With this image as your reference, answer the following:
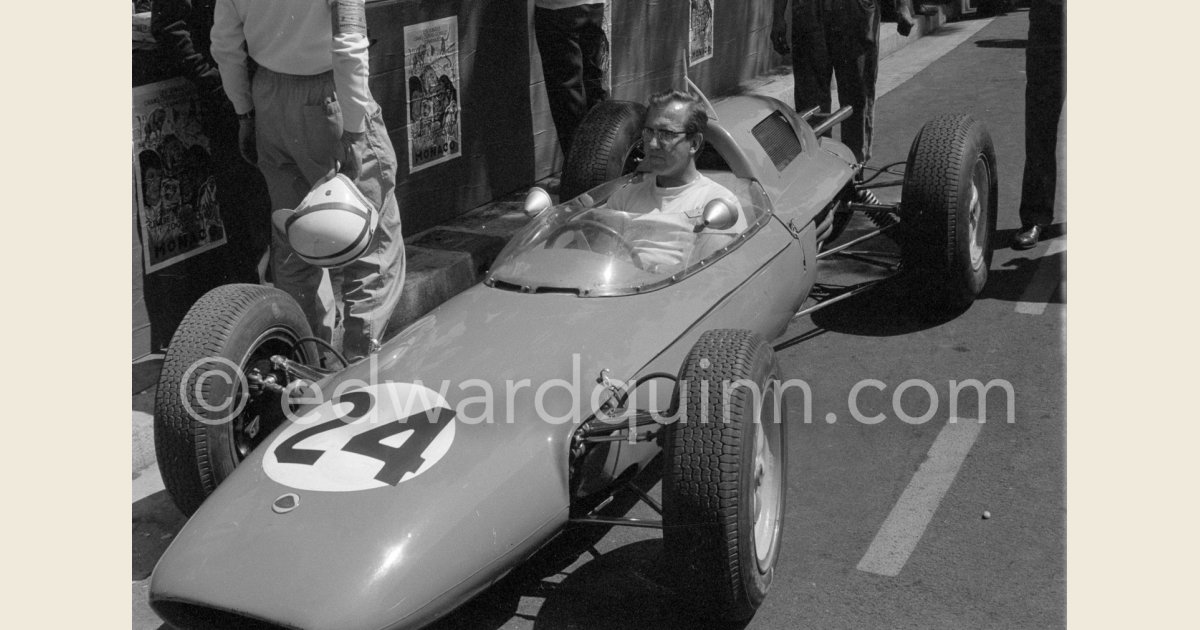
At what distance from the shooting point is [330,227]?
4.95 meters

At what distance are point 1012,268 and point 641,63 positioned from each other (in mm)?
3953

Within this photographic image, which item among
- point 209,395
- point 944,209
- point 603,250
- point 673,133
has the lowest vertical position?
point 209,395

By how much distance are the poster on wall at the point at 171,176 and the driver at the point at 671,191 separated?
205 centimetres

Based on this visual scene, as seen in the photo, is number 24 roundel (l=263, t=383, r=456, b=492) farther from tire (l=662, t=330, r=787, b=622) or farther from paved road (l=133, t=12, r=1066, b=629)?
tire (l=662, t=330, r=787, b=622)

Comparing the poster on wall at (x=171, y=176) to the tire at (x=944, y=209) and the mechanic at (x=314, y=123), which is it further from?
the tire at (x=944, y=209)

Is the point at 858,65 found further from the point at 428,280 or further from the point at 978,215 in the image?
the point at 428,280

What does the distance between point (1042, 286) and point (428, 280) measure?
3.37 m

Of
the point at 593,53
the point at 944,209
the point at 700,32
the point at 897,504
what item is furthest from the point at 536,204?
the point at 700,32

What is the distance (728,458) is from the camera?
12.1ft

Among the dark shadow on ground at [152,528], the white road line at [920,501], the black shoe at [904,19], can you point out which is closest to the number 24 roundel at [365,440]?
the dark shadow on ground at [152,528]

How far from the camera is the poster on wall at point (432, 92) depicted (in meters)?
7.21

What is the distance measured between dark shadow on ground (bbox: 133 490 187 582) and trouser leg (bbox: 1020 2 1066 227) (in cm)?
518

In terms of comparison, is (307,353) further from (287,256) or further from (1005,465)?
(1005,465)

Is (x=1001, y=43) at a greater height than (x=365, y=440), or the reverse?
(x=1001, y=43)
